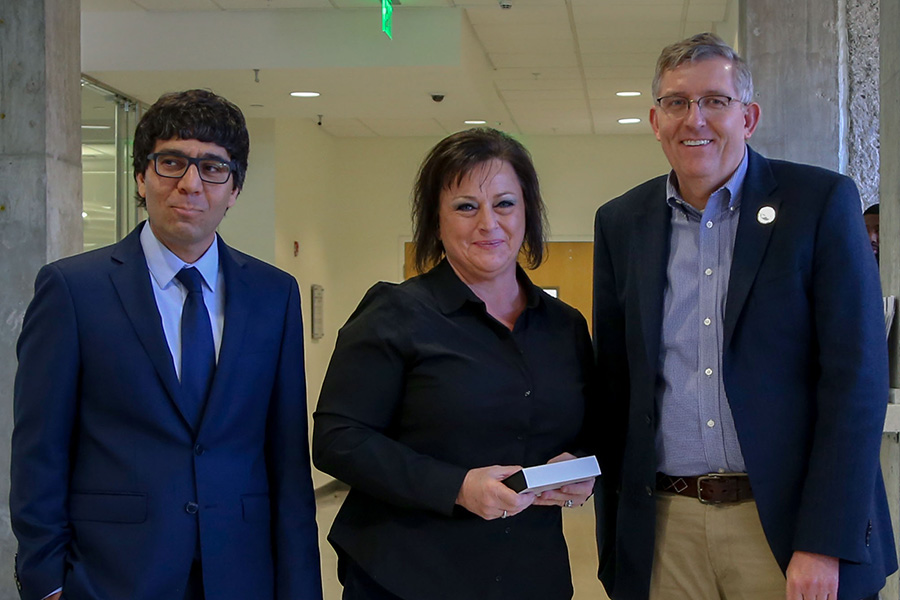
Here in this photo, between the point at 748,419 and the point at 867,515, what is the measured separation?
0.89 feet

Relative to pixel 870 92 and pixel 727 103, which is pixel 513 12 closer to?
pixel 870 92

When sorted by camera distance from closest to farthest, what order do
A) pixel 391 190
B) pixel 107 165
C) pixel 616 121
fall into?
pixel 107 165, pixel 616 121, pixel 391 190

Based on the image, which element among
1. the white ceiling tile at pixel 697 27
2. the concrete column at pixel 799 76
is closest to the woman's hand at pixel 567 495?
the concrete column at pixel 799 76

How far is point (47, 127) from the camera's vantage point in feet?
12.8

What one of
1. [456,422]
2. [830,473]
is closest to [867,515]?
[830,473]

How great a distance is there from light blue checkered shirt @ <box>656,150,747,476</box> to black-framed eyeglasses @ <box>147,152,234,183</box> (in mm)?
956

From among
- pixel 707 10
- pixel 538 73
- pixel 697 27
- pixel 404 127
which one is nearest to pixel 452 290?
pixel 707 10

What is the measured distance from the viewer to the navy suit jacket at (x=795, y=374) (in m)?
1.75

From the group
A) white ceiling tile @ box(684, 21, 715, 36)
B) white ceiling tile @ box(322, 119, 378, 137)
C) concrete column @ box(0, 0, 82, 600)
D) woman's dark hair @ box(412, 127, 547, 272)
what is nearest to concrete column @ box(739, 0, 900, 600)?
white ceiling tile @ box(684, 21, 715, 36)

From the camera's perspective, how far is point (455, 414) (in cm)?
184

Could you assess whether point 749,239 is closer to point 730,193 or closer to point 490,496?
point 730,193

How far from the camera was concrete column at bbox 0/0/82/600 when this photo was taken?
3908 mm

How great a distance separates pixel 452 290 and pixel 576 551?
198 inches

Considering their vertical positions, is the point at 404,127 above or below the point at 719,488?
above
